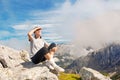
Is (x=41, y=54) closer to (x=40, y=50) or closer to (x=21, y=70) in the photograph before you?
(x=40, y=50)

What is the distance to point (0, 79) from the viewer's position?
71.4 feet

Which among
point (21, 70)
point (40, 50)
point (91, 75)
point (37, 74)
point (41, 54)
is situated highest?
point (91, 75)

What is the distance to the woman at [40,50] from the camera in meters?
22.9

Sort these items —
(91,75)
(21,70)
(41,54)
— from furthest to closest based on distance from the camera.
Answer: (91,75), (21,70), (41,54)

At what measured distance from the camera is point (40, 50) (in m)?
23.5

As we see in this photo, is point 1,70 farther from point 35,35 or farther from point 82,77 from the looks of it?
point 82,77

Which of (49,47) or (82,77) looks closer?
(49,47)

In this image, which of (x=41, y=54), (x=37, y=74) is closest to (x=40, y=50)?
(x=41, y=54)

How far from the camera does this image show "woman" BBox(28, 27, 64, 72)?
22888mm

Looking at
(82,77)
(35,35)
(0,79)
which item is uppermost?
(82,77)

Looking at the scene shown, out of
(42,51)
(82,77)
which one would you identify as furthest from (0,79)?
(82,77)

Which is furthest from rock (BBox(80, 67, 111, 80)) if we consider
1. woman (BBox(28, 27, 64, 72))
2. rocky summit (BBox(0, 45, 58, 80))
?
woman (BBox(28, 27, 64, 72))

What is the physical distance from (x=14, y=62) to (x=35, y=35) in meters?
3.53

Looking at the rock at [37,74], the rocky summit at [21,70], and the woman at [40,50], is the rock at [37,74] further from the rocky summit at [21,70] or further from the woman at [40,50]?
the woman at [40,50]
